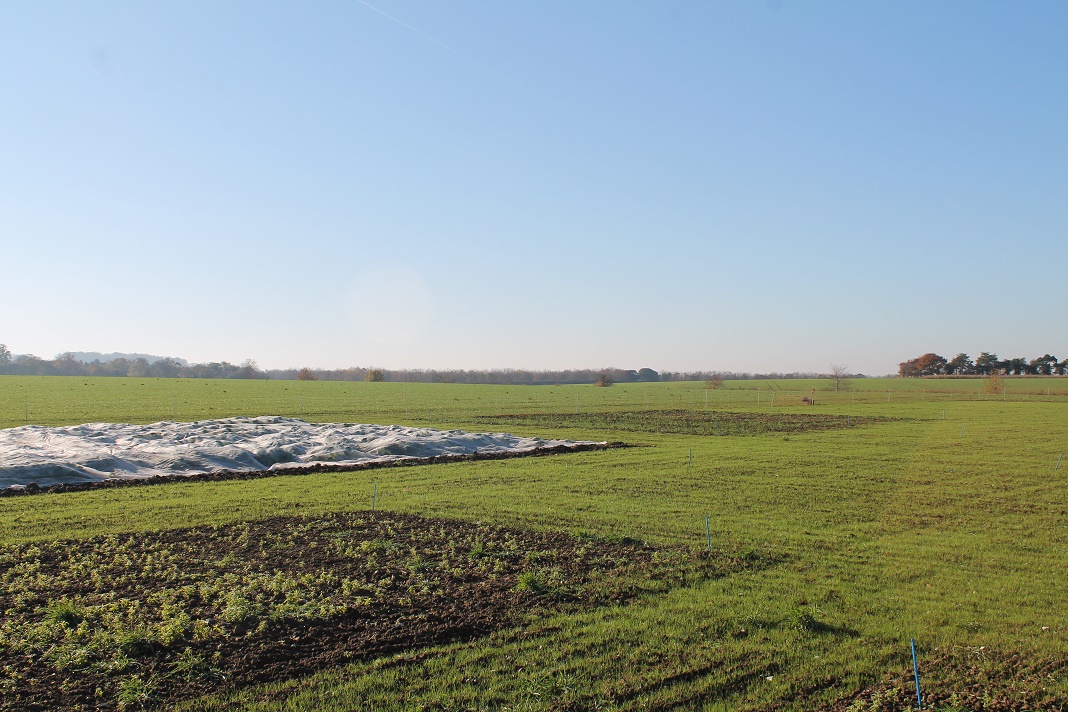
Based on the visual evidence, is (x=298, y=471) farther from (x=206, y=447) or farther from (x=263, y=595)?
(x=263, y=595)

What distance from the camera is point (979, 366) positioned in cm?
16412

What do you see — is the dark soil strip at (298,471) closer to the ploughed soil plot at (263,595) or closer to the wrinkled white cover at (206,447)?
the wrinkled white cover at (206,447)

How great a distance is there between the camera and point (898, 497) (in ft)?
55.8

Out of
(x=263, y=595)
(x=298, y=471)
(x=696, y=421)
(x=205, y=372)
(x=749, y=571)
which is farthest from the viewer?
(x=205, y=372)

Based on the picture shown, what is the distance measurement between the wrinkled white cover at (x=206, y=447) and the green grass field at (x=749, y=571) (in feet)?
8.54

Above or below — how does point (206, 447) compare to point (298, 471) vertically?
above

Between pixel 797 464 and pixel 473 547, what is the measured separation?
15116mm

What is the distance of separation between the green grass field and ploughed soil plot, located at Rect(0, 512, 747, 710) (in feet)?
1.81

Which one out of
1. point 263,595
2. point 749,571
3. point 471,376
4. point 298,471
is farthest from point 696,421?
point 471,376

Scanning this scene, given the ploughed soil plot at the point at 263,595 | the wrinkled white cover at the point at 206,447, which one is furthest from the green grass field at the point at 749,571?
the wrinkled white cover at the point at 206,447

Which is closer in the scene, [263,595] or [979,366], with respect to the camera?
[263,595]

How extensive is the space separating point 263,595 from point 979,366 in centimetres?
18934

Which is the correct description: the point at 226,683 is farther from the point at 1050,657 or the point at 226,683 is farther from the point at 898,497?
the point at 898,497

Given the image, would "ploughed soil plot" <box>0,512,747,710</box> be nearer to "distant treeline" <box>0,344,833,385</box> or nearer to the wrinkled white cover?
the wrinkled white cover
